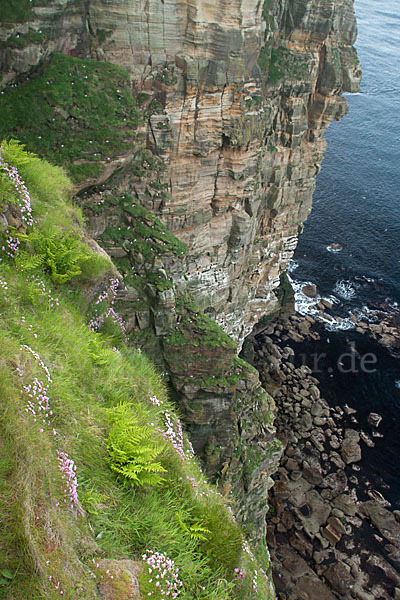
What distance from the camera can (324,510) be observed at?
33.7m

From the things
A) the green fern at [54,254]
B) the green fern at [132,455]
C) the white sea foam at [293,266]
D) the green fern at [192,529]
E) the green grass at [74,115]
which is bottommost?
the white sea foam at [293,266]

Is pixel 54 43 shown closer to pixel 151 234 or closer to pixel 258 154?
pixel 151 234

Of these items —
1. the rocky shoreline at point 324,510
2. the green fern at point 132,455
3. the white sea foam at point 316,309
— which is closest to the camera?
the green fern at point 132,455

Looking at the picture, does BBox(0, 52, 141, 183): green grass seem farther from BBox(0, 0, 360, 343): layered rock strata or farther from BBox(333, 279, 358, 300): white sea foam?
BBox(333, 279, 358, 300): white sea foam

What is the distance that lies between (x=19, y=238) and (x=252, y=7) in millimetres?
23365

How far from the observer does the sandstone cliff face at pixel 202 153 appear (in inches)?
860

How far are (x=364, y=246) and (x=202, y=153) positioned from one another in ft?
129

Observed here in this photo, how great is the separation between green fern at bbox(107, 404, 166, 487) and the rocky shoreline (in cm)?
2607

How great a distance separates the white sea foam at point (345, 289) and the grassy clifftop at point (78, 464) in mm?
46508

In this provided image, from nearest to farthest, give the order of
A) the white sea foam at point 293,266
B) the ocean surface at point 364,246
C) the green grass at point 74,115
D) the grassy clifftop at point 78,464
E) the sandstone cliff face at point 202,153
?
the grassy clifftop at point 78,464 → the green grass at point 74,115 → the sandstone cliff face at point 202,153 → the ocean surface at point 364,246 → the white sea foam at point 293,266

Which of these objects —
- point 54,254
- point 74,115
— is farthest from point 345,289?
point 54,254

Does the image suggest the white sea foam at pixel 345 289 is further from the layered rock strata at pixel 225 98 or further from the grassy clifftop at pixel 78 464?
the grassy clifftop at pixel 78 464

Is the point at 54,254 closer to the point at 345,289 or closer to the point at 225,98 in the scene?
the point at 225,98

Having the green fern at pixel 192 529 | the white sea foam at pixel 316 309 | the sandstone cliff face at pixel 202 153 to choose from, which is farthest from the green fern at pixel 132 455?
the white sea foam at pixel 316 309
